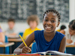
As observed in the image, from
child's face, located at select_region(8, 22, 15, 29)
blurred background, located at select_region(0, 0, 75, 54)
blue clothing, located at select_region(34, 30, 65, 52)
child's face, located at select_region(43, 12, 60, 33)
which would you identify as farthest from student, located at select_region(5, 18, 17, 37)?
child's face, located at select_region(43, 12, 60, 33)

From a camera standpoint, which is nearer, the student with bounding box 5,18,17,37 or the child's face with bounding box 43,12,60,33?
the child's face with bounding box 43,12,60,33

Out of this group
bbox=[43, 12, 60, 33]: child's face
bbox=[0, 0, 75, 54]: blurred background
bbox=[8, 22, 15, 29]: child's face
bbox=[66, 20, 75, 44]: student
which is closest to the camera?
bbox=[43, 12, 60, 33]: child's face

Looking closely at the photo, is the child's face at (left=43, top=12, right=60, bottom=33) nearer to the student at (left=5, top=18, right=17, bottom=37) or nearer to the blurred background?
the student at (left=5, top=18, right=17, bottom=37)

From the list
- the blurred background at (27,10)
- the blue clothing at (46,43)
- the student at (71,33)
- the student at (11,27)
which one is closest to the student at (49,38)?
the blue clothing at (46,43)

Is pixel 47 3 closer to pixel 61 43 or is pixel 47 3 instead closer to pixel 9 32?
pixel 9 32

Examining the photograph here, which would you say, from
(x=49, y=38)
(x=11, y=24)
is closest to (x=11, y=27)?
(x=11, y=24)

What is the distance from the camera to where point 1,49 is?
135 inches

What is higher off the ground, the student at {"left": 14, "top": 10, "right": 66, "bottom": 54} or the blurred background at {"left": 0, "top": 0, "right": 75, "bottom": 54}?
the blurred background at {"left": 0, "top": 0, "right": 75, "bottom": 54}

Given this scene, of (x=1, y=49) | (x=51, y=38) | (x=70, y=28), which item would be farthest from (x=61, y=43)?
(x=1, y=49)

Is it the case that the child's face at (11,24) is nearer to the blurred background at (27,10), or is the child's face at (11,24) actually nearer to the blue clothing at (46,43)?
the blurred background at (27,10)

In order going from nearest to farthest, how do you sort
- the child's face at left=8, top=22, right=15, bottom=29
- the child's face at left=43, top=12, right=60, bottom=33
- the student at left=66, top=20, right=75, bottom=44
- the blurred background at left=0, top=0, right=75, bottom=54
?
the child's face at left=43, top=12, right=60, bottom=33, the student at left=66, top=20, right=75, bottom=44, the child's face at left=8, top=22, right=15, bottom=29, the blurred background at left=0, top=0, right=75, bottom=54

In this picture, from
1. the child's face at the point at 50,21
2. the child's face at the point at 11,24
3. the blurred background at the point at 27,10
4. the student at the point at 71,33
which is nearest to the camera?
the child's face at the point at 50,21

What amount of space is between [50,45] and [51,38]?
8cm

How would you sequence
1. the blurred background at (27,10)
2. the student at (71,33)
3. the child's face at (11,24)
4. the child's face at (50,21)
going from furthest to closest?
the blurred background at (27,10) < the child's face at (11,24) < the student at (71,33) < the child's face at (50,21)
